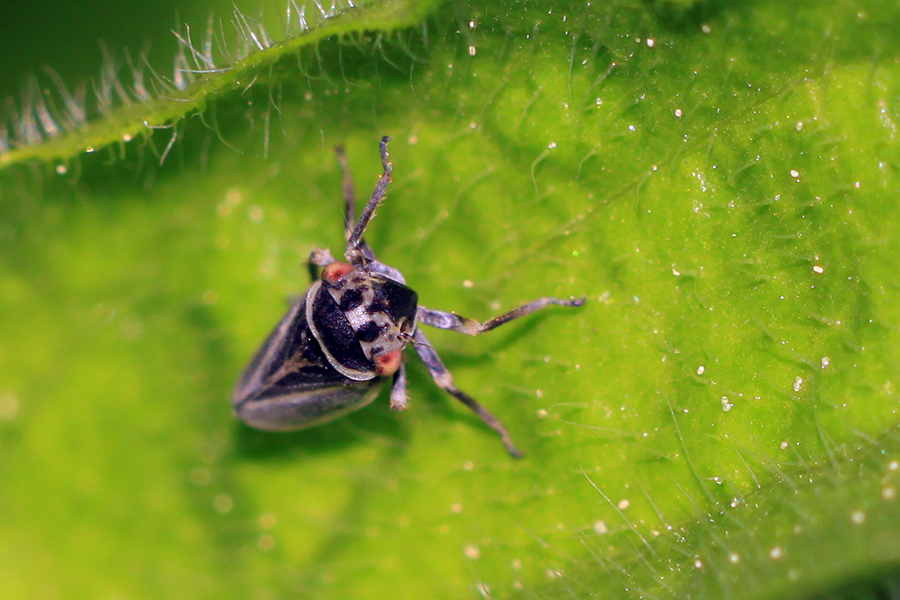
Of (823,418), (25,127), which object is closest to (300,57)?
(25,127)

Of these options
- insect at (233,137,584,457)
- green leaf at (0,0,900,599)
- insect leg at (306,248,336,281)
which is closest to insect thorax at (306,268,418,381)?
insect at (233,137,584,457)


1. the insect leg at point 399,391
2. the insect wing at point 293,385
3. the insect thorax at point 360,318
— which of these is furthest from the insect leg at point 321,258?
the insect leg at point 399,391

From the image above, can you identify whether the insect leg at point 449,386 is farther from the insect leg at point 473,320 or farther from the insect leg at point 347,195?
the insect leg at point 347,195

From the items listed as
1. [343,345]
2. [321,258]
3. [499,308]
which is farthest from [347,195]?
[499,308]

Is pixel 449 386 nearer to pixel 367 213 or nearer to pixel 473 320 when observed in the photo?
pixel 473 320

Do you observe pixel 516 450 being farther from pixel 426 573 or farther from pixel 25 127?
pixel 25 127

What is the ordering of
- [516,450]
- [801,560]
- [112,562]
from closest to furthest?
[801,560], [516,450], [112,562]
